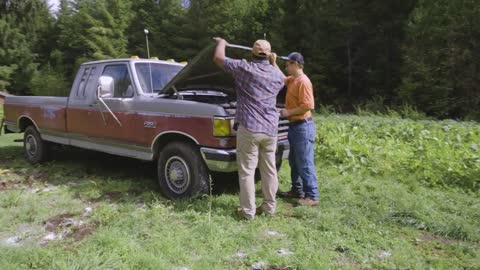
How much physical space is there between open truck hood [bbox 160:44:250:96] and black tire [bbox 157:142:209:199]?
0.85 m

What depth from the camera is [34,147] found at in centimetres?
761

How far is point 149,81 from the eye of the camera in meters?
5.75

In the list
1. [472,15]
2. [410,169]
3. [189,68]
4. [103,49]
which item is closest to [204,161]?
[189,68]

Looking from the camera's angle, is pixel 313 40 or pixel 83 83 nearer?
pixel 83 83

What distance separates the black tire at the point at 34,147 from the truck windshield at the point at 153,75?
302 centimetres

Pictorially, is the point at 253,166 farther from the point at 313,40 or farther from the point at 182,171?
the point at 313,40

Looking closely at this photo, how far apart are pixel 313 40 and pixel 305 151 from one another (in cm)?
2696

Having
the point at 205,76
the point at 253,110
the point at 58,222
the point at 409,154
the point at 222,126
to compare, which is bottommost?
the point at 58,222

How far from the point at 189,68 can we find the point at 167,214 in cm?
182

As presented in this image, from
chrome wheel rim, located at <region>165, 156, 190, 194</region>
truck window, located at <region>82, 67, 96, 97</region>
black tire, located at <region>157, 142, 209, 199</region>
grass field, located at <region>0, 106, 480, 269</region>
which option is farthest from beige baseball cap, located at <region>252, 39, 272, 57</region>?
truck window, located at <region>82, 67, 96, 97</region>

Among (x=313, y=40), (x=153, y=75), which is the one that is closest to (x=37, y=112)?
(x=153, y=75)

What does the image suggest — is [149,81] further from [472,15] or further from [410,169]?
[472,15]

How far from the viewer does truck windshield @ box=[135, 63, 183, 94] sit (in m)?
5.69

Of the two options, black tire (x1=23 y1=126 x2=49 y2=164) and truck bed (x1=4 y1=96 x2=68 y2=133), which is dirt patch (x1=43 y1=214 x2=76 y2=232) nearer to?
truck bed (x1=4 y1=96 x2=68 y2=133)
